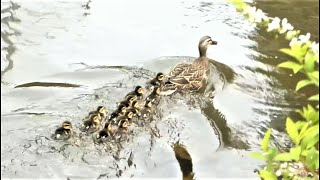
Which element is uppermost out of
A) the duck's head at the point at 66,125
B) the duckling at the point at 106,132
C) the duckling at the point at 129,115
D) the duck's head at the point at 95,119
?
the duck's head at the point at 66,125

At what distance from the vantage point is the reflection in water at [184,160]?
155 inches

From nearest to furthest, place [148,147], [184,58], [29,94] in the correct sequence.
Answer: [148,147] → [29,94] → [184,58]

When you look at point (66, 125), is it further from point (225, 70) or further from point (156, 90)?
point (225, 70)

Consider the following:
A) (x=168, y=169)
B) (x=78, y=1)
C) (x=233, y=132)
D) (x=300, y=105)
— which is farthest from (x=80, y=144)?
(x=78, y=1)

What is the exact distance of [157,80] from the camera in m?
4.99

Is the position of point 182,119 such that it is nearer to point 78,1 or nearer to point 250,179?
point 250,179

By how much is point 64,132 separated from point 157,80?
1.18m

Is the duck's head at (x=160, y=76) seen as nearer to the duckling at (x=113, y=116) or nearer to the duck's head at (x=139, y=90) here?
the duck's head at (x=139, y=90)

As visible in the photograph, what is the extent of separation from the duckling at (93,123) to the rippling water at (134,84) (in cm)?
9

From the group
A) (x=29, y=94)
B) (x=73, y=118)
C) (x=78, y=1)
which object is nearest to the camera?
(x=73, y=118)

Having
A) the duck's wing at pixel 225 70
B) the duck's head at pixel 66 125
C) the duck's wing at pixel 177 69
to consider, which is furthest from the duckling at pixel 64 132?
the duck's wing at pixel 225 70

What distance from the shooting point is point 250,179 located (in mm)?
3980

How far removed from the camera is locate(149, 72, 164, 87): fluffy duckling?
497 cm

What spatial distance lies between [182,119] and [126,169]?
87 cm
